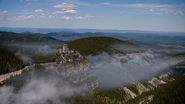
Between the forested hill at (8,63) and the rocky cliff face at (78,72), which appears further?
the rocky cliff face at (78,72)

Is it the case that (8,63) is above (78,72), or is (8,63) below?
above

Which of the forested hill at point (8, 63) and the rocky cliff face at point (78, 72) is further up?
the forested hill at point (8, 63)

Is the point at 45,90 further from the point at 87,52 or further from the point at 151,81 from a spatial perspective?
the point at 151,81

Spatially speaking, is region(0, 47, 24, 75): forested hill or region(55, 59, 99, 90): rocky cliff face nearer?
region(0, 47, 24, 75): forested hill

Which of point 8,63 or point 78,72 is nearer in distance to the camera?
point 8,63
